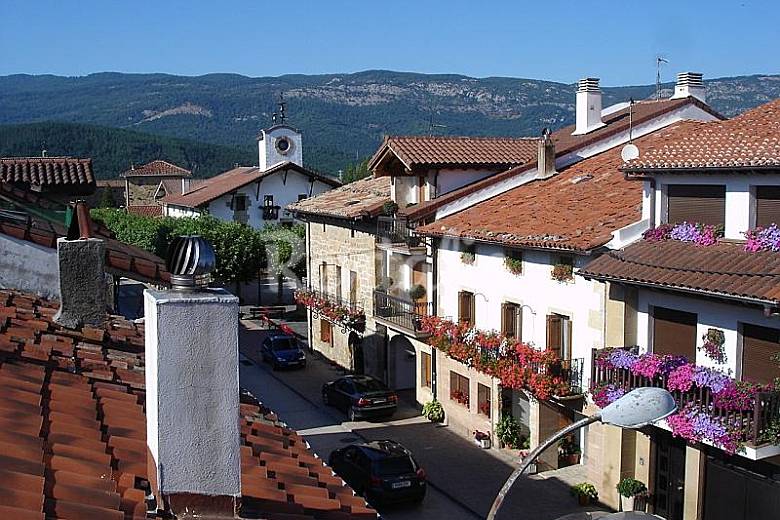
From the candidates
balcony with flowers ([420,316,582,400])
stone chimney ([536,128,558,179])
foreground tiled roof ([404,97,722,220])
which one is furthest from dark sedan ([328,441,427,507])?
stone chimney ([536,128,558,179])

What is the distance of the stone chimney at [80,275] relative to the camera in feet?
27.3

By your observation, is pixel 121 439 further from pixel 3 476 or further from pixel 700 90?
pixel 700 90

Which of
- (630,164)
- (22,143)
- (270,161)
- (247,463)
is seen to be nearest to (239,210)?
(270,161)

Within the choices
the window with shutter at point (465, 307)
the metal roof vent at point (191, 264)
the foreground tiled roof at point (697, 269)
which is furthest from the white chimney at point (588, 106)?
the metal roof vent at point (191, 264)

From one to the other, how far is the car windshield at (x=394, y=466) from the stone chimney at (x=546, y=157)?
10.1m

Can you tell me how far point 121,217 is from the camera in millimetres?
55500

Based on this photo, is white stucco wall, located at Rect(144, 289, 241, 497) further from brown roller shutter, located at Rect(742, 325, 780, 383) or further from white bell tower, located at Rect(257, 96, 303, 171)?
white bell tower, located at Rect(257, 96, 303, 171)

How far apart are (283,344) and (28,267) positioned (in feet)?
81.3

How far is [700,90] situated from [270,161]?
35.7m

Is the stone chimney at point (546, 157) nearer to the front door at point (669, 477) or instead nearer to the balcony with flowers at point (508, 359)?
the balcony with flowers at point (508, 359)

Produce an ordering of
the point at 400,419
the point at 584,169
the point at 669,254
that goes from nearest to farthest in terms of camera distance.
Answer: the point at 669,254, the point at 584,169, the point at 400,419

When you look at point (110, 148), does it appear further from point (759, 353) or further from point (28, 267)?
point (28, 267)

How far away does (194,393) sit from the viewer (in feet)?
14.9

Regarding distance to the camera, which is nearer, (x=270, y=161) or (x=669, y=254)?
(x=669, y=254)
